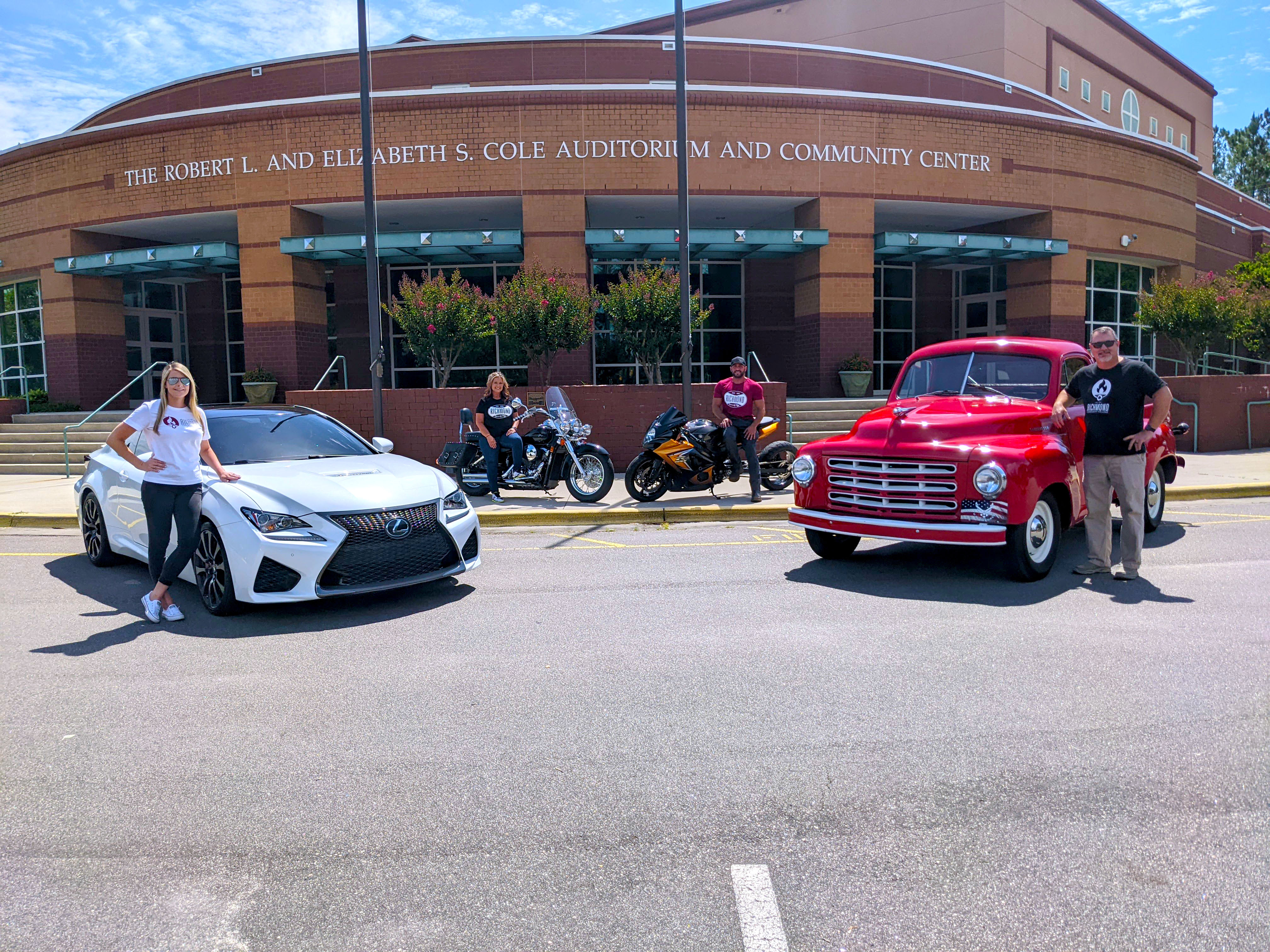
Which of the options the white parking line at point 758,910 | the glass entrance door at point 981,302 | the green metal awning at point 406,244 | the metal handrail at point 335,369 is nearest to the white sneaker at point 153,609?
the white parking line at point 758,910

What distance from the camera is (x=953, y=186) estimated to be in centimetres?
2239

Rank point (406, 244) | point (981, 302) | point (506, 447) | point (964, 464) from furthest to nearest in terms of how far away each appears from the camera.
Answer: point (981, 302) < point (406, 244) < point (506, 447) < point (964, 464)

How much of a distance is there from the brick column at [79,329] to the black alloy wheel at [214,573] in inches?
746

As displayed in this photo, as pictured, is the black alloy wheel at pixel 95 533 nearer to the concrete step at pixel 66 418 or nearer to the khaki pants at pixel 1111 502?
the khaki pants at pixel 1111 502

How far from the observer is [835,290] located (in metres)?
22.0

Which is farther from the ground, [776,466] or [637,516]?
[776,466]

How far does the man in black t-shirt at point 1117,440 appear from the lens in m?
7.53

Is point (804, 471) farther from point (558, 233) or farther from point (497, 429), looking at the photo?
point (558, 233)

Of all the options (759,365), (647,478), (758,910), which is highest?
(759,365)

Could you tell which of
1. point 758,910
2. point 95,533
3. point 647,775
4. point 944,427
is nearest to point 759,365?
point 944,427

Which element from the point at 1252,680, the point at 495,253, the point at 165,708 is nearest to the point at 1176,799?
the point at 1252,680

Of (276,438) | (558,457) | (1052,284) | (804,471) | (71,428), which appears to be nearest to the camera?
(276,438)

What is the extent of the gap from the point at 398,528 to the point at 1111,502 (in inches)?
220

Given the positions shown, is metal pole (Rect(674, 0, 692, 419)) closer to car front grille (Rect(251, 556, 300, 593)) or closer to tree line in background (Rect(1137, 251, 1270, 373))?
car front grille (Rect(251, 556, 300, 593))
